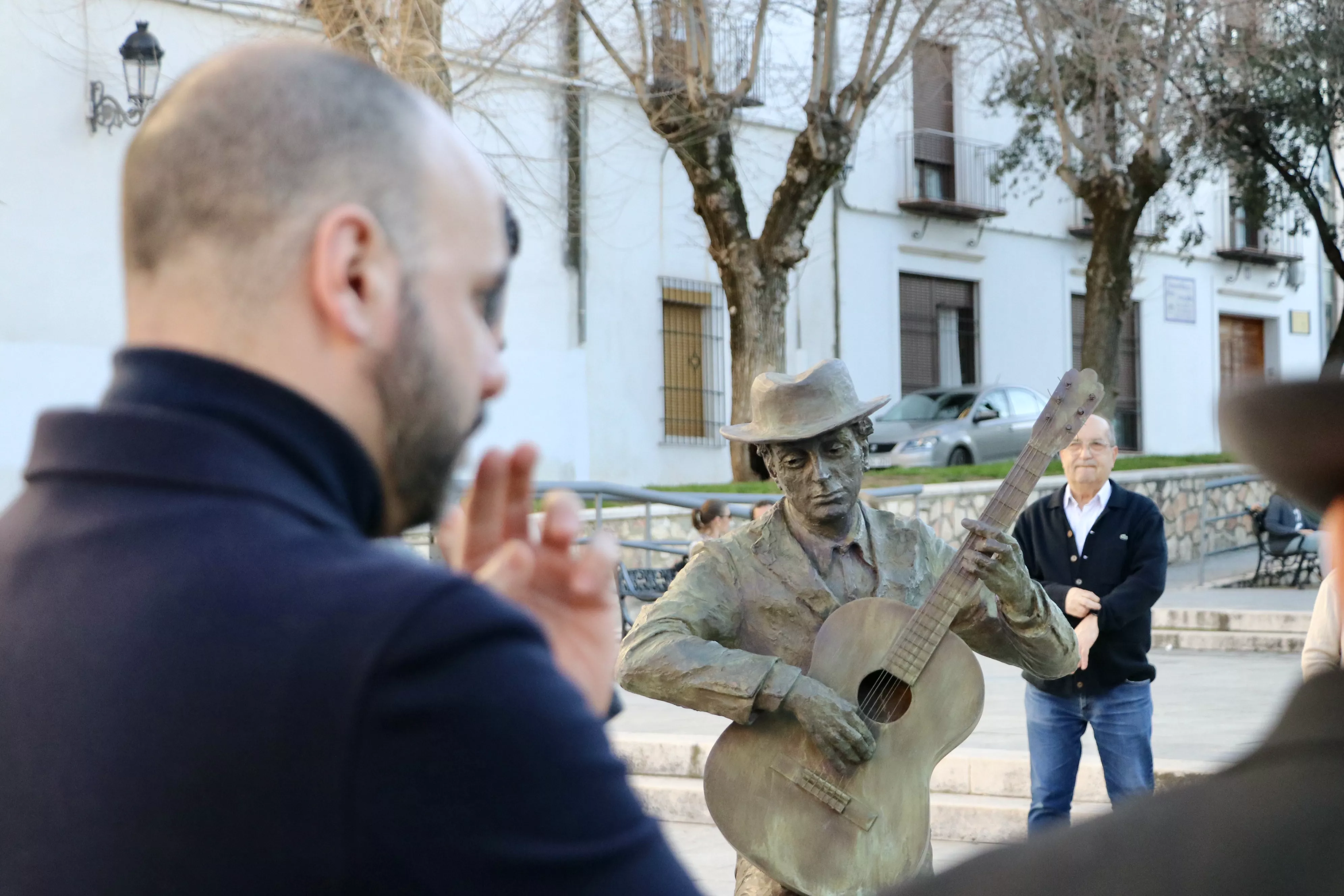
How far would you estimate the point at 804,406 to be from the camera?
172 inches

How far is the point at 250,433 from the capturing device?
113 cm

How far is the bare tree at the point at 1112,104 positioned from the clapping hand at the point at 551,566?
17704 mm

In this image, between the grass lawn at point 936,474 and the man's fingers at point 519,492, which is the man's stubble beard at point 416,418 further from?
the grass lawn at point 936,474

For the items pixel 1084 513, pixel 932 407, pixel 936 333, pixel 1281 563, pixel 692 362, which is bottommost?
pixel 1281 563

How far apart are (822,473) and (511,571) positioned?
3.04 metres

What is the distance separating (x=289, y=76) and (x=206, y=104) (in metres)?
0.06

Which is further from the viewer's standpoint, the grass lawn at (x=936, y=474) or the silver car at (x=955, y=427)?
the silver car at (x=955, y=427)

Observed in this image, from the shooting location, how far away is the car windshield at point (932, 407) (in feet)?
69.7

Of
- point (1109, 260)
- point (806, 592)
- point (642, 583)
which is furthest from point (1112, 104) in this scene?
point (806, 592)

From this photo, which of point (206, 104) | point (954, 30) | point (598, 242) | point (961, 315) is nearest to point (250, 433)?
point (206, 104)

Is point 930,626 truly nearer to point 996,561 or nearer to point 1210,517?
point 996,561

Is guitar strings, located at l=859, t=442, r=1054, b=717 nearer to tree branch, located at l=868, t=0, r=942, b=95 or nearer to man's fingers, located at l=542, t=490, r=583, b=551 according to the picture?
man's fingers, located at l=542, t=490, r=583, b=551

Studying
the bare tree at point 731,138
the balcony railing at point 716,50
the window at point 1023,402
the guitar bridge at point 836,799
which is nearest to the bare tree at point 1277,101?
the window at point 1023,402

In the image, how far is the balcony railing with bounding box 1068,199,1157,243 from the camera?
1018 inches
